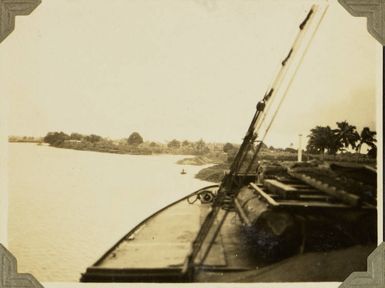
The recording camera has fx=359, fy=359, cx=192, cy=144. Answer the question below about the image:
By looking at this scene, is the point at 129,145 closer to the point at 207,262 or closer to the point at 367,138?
the point at 207,262

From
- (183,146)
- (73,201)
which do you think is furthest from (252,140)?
(73,201)

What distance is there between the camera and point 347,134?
2.28 m

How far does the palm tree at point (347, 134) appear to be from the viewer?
2.25m

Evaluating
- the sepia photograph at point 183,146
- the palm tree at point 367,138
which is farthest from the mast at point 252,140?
the palm tree at point 367,138

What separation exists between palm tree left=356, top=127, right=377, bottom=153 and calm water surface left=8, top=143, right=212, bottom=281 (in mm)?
1025

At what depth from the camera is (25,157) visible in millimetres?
2143

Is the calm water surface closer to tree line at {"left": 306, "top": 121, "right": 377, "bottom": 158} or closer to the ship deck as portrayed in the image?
the ship deck

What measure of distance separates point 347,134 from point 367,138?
4.7 inches

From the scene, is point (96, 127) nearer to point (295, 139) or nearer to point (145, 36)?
point (145, 36)

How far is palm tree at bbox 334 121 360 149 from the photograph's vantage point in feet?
7.39

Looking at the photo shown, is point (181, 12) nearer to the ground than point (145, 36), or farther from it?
farther from it

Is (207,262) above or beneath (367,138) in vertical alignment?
beneath

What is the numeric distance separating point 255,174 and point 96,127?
1.06 m

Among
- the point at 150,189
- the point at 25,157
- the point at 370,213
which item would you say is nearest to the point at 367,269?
the point at 370,213
